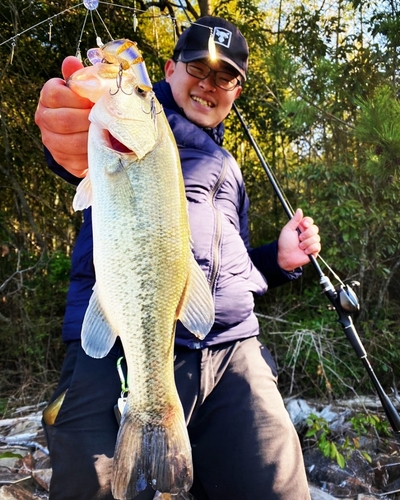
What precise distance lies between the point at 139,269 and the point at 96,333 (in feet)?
0.79

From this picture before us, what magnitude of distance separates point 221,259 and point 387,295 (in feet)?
8.87

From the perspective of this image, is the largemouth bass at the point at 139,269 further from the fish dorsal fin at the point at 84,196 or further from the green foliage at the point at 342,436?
the green foliage at the point at 342,436

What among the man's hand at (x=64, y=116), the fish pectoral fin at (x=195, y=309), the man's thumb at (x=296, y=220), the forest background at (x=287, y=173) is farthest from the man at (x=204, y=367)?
the forest background at (x=287, y=173)

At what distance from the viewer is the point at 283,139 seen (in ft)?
15.9

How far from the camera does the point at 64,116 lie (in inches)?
56.5

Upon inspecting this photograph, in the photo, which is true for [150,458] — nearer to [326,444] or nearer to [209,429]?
[209,429]

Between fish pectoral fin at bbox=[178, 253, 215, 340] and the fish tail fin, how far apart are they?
0.29 m

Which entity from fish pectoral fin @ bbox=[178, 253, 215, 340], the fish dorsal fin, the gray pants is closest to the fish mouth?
the fish dorsal fin

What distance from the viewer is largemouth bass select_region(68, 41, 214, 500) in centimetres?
129

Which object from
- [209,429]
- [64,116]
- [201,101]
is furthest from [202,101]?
[209,429]

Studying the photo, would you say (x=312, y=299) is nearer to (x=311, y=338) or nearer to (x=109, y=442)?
(x=311, y=338)

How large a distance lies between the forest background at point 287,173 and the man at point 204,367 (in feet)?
3.98

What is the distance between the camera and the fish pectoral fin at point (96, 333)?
1.32 metres

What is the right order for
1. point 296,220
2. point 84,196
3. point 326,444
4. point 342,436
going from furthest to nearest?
point 342,436 → point 326,444 → point 296,220 → point 84,196
